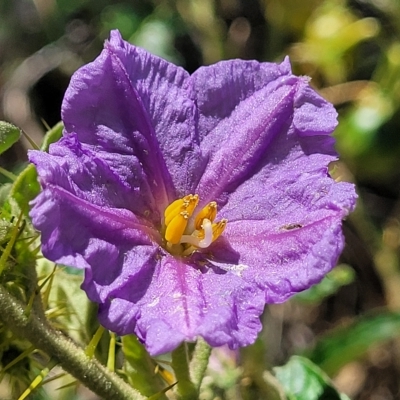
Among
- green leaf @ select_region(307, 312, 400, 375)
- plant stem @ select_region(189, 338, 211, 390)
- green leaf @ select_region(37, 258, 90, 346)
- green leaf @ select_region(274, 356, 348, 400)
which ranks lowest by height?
green leaf @ select_region(307, 312, 400, 375)

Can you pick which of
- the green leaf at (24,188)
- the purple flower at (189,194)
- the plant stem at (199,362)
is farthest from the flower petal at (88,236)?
the plant stem at (199,362)

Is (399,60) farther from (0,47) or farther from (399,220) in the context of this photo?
(0,47)

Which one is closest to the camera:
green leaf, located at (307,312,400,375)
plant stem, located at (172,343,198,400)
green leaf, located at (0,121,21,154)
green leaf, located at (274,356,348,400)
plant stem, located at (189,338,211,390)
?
green leaf, located at (0,121,21,154)

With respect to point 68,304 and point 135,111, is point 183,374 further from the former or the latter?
point 135,111

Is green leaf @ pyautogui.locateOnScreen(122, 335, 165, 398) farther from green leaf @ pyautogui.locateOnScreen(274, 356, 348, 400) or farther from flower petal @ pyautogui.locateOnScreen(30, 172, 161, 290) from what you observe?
green leaf @ pyautogui.locateOnScreen(274, 356, 348, 400)

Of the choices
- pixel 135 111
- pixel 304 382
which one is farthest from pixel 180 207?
pixel 304 382

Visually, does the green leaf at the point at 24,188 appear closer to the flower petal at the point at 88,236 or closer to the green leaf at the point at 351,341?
the flower petal at the point at 88,236

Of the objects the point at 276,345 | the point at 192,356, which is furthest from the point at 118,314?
the point at 276,345

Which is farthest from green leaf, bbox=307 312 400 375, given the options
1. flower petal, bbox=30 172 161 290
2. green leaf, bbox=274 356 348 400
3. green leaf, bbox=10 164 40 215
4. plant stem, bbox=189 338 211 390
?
green leaf, bbox=10 164 40 215
